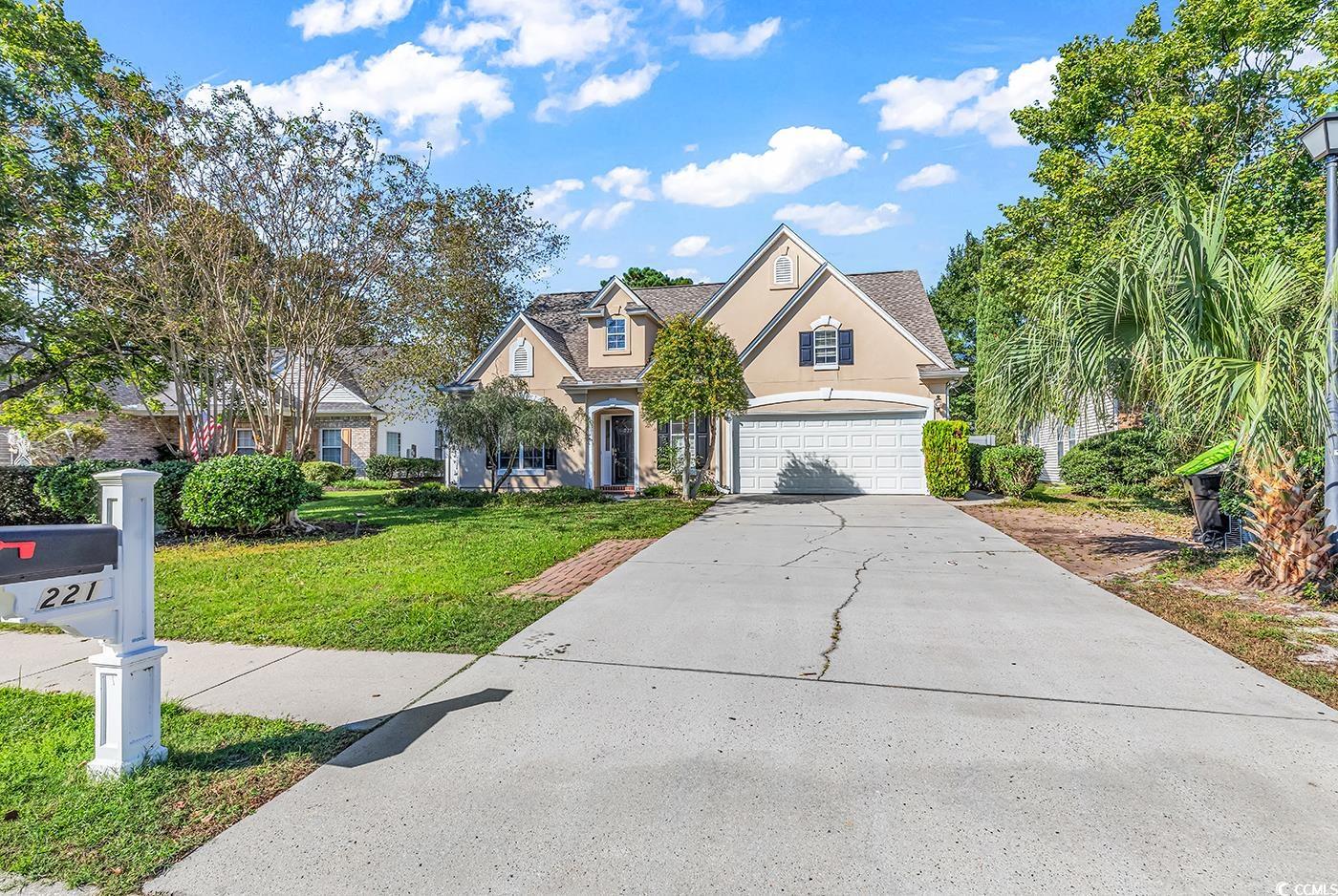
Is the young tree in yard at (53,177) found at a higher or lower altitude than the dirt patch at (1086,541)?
higher

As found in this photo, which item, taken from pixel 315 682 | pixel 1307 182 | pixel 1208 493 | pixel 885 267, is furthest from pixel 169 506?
pixel 1307 182

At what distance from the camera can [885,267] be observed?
21.9m

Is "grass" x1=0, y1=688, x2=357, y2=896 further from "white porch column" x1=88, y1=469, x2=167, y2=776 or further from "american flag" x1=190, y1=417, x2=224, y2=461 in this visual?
"american flag" x1=190, y1=417, x2=224, y2=461

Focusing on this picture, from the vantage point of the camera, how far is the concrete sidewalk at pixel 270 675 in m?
3.88

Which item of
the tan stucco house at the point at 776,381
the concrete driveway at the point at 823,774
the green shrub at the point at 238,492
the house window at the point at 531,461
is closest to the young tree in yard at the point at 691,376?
the tan stucco house at the point at 776,381

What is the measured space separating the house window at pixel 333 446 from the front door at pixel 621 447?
Result: 43.4ft

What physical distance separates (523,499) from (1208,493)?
13.3 meters

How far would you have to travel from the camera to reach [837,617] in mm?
5809

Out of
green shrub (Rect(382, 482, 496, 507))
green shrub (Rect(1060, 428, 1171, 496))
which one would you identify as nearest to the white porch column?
green shrub (Rect(382, 482, 496, 507))

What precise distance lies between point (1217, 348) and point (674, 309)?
54.5 feet

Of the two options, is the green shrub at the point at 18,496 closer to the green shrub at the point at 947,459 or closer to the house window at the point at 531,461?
the house window at the point at 531,461

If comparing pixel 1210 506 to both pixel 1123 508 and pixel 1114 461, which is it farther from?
pixel 1114 461

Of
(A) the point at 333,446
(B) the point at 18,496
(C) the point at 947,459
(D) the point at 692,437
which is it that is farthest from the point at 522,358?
(C) the point at 947,459

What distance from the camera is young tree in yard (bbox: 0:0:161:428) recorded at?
1162 cm
